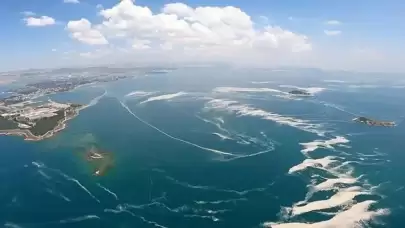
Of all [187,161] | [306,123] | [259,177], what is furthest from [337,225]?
[306,123]

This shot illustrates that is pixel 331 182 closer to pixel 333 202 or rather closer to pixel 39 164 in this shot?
pixel 333 202

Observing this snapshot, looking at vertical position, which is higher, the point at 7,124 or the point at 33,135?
the point at 7,124

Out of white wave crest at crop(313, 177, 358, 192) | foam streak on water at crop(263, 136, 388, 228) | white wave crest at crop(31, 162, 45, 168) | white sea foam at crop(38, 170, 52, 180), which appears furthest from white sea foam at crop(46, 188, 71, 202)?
white wave crest at crop(313, 177, 358, 192)

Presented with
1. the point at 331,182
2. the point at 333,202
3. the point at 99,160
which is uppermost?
the point at 331,182

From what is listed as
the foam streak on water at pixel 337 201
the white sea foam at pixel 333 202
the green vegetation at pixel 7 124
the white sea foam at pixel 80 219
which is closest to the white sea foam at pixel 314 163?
the foam streak on water at pixel 337 201

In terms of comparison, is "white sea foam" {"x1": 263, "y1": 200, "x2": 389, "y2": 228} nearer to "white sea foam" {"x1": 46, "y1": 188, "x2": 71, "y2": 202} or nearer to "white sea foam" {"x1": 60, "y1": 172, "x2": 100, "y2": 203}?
"white sea foam" {"x1": 60, "y1": 172, "x2": 100, "y2": 203}

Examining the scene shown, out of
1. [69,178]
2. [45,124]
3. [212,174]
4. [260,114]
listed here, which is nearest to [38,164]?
[69,178]
